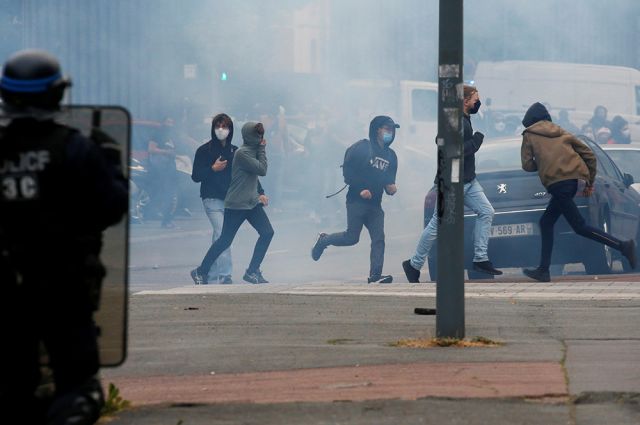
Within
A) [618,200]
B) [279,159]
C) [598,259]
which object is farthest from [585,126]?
[598,259]

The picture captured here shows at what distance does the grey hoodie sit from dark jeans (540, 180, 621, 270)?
8.87 feet

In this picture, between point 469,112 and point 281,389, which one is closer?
point 281,389

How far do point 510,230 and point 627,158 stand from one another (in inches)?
163

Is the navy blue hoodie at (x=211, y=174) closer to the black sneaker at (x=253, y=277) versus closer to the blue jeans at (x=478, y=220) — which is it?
the black sneaker at (x=253, y=277)

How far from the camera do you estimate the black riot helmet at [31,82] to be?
15.1 feet

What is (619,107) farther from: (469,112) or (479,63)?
(469,112)

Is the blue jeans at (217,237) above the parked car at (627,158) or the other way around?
the other way around

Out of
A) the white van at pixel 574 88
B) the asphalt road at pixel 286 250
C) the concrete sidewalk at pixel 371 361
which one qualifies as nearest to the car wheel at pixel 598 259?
the asphalt road at pixel 286 250

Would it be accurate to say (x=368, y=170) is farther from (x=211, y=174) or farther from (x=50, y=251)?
(x=50, y=251)

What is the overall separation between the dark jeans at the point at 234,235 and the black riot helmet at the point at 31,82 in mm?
8901

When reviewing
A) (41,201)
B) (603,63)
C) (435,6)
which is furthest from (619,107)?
(41,201)

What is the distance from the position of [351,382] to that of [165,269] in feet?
31.9

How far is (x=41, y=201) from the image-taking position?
461cm

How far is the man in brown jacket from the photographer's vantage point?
12336mm
